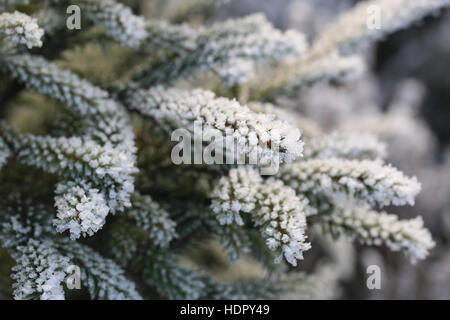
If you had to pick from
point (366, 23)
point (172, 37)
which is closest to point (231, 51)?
point (172, 37)

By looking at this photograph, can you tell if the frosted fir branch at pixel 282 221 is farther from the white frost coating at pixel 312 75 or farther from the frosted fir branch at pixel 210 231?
the white frost coating at pixel 312 75

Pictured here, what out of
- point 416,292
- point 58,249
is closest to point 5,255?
point 58,249

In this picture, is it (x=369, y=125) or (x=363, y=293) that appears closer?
(x=369, y=125)

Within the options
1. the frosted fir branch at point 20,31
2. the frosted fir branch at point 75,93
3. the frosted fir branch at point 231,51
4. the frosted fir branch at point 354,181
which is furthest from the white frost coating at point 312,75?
the frosted fir branch at point 20,31

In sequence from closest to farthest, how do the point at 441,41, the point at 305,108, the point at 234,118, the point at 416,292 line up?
the point at 234,118
the point at 416,292
the point at 305,108
the point at 441,41

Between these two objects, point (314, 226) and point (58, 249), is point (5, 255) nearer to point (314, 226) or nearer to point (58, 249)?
point (58, 249)

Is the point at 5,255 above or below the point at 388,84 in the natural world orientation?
below

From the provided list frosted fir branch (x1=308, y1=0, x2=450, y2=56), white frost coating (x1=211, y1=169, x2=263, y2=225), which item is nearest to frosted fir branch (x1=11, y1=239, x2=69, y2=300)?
white frost coating (x1=211, y1=169, x2=263, y2=225)
